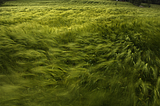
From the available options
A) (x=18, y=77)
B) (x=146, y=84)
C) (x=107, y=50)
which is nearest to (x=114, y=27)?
(x=107, y=50)

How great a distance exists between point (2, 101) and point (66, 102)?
477 millimetres

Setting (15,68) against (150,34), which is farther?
A: (150,34)

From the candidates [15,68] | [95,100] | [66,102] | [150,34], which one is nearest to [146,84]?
[95,100]

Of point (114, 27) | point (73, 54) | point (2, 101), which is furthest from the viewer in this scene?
point (114, 27)

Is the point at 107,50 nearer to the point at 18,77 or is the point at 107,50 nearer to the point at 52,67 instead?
the point at 52,67

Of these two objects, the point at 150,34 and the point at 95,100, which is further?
the point at 150,34

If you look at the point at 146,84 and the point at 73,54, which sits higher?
the point at 73,54

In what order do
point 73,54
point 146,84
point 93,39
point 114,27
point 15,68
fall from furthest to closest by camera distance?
1. point 114,27
2. point 93,39
3. point 73,54
4. point 15,68
5. point 146,84

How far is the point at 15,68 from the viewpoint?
88cm

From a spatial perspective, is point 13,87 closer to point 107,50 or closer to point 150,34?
point 107,50

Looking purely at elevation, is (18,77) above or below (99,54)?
below

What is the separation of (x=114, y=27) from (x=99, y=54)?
2.58ft

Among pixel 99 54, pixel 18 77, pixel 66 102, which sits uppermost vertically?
pixel 99 54

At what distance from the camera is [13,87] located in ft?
2.29
